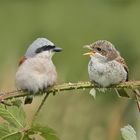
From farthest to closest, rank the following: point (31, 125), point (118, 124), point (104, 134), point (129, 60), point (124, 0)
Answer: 1. point (124, 0)
2. point (129, 60)
3. point (104, 134)
4. point (118, 124)
5. point (31, 125)

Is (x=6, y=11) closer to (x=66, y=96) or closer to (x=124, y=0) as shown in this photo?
(x=124, y=0)

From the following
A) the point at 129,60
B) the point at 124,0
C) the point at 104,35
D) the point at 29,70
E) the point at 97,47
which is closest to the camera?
the point at 29,70

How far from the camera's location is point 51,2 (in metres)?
17.6

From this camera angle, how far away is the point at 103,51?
4.84 metres

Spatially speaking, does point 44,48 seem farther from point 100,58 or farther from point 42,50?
point 100,58

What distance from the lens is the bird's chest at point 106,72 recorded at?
4358mm

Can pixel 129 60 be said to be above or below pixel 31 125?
below

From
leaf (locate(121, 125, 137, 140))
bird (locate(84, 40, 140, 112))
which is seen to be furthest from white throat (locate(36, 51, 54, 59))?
leaf (locate(121, 125, 137, 140))

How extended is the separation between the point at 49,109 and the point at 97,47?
7.20ft

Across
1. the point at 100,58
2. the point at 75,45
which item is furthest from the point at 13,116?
the point at 75,45

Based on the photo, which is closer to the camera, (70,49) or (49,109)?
(49,109)

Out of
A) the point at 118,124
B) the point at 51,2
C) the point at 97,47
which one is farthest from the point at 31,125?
the point at 51,2

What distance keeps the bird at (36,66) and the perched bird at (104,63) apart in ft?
1.07

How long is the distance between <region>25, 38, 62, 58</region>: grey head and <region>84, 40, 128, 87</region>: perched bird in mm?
336
